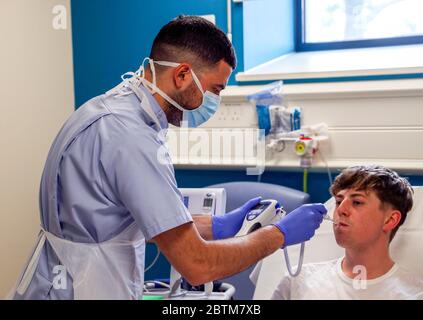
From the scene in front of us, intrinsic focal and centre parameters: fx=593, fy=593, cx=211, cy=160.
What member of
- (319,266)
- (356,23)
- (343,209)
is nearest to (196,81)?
(343,209)

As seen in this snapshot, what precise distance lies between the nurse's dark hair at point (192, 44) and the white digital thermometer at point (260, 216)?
0.45 meters

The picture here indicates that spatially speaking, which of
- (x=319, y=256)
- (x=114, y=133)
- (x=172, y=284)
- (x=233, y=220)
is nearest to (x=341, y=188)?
(x=319, y=256)

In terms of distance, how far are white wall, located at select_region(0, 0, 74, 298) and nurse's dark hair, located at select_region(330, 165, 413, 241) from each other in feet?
5.24

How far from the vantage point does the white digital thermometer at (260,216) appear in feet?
5.52

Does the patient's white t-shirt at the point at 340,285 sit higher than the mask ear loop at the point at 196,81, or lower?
lower

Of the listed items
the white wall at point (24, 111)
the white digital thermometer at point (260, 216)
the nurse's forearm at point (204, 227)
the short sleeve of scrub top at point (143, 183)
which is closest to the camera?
the short sleeve of scrub top at point (143, 183)

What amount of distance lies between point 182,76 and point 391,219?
2.79 ft

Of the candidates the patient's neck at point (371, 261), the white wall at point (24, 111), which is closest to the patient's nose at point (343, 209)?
the patient's neck at point (371, 261)

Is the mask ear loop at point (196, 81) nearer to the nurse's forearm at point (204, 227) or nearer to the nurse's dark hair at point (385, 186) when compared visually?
the nurse's forearm at point (204, 227)

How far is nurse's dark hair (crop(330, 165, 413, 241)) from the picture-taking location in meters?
1.90

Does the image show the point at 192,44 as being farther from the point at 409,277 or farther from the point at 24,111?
the point at 24,111

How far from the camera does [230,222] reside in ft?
5.78

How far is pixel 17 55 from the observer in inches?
110
